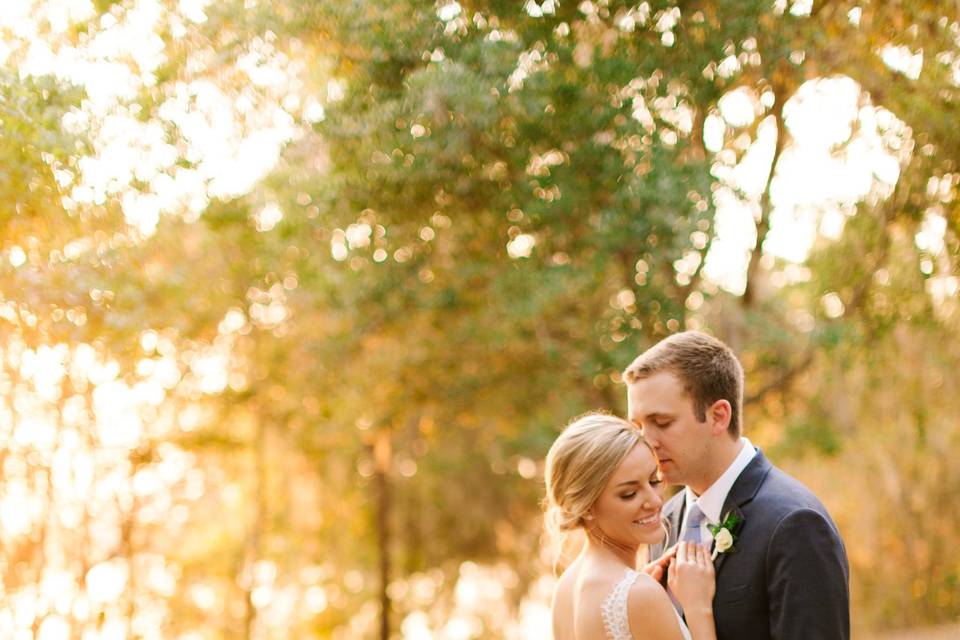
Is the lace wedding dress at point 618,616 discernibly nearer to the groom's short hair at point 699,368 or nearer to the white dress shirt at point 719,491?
the white dress shirt at point 719,491

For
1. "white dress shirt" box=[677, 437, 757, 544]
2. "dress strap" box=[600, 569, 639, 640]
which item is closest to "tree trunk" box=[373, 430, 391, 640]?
"white dress shirt" box=[677, 437, 757, 544]

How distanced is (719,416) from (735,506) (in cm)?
31

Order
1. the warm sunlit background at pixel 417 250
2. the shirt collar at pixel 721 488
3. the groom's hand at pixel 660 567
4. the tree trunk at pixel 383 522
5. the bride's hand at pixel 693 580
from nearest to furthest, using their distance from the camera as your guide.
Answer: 1. the bride's hand at pixel 693 580
2. the shirt collar at pixel 721 488
3. the groom's hand at pixel 660 567
4. the warm sunlit background at pixel 417 250
5. the tree trunk at pixel 383 522

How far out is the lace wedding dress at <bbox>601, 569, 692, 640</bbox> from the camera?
3.32 meters

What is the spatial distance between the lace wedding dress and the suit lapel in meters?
0.28

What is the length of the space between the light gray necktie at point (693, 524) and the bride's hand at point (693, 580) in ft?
0.55

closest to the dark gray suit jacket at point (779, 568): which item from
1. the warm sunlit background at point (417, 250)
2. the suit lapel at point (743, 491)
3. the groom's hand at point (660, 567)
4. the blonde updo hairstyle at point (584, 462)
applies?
the suit lapel at point (743, 491)

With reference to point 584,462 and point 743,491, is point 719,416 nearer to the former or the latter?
point 743,491

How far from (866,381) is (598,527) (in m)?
13.9

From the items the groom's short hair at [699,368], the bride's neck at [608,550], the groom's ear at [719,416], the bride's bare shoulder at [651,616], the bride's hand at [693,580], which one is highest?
the groom's short hair at [699,368]

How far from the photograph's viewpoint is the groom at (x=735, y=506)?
3.03 metres

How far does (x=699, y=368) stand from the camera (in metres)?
3.49

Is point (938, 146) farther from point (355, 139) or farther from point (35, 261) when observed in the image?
Answer: point (35, 261)

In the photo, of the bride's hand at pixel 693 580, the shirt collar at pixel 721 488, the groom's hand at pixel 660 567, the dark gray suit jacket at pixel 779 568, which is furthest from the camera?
the groom's hand at pixel 660 567
